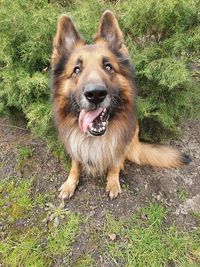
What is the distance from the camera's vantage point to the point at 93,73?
258 centimetres

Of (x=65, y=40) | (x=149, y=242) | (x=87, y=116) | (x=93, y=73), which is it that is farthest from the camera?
(x=149, y=242)

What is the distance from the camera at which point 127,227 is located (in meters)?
3.17

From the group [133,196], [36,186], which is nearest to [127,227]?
[133,196]

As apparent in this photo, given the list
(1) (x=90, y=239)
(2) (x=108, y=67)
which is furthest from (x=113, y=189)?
(2) (x=108, y=67)

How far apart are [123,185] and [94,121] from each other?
1.06 meters

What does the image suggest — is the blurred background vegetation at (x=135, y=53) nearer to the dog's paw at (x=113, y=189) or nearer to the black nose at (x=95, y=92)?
the dog's paw at (x=113, y=189)

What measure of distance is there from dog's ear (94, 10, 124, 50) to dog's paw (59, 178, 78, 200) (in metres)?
1.49

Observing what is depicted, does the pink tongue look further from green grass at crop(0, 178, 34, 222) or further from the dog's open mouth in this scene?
green grass at crop(0, 178, 34, 222)

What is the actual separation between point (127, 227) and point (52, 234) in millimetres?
759

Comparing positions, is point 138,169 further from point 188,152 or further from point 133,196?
point 188,152

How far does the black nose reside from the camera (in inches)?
93.7

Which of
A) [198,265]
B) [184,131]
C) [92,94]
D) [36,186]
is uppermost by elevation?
[92,94]

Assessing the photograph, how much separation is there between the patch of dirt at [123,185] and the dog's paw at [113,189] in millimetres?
58

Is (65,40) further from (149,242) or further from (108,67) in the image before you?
(149,242)
